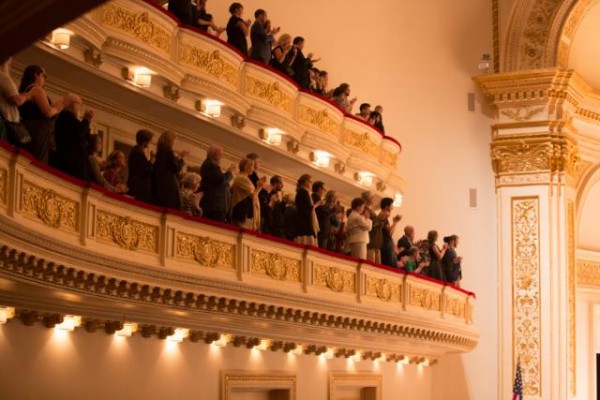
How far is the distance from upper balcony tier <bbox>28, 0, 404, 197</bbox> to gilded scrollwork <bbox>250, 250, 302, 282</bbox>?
7.80 feet

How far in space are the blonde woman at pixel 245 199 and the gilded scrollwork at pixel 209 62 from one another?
6.49ft

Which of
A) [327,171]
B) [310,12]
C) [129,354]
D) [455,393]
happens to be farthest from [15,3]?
[455,393]

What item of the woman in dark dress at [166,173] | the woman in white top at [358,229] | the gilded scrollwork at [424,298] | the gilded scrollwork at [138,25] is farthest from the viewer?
the gilded scrollwork at [424,298]

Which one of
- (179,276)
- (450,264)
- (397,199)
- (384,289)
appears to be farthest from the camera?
(397,199)

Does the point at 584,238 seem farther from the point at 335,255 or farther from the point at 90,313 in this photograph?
the point at 90,313

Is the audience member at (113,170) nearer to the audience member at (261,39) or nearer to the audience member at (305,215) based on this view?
the audience member at (305,215)

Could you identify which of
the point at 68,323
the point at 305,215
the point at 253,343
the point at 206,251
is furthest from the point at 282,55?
the point at 68,323

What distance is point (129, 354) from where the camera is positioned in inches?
491

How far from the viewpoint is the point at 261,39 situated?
16.0 m

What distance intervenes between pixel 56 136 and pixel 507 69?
53.2 ft

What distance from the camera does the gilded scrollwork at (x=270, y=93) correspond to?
16.2m

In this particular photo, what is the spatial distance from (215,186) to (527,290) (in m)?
13.1

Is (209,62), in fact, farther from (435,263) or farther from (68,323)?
(435,263)

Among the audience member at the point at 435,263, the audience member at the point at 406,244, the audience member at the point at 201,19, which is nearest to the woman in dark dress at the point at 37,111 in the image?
the audience member at the point at 201,19
